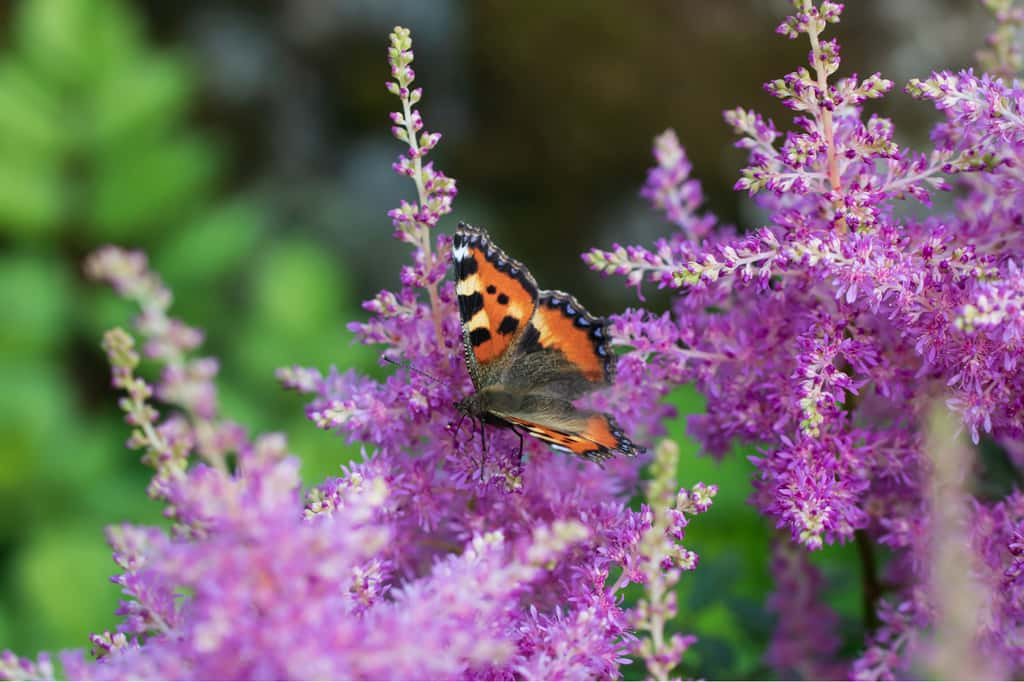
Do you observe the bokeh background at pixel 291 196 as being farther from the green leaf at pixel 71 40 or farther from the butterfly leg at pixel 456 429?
the butterfly leg at pixel 456 429

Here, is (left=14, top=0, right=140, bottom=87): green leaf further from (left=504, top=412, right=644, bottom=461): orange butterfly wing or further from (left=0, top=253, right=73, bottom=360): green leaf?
(left=504, top=412, right=644, bottom=461): orange butterfly wing

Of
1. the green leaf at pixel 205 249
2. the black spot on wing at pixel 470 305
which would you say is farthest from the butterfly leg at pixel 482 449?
the green leaf at pixel 205 249

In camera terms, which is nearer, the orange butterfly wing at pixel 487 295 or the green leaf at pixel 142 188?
the orange butterfly wing at pixel 487 295

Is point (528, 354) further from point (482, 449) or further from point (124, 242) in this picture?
point (124, 242)

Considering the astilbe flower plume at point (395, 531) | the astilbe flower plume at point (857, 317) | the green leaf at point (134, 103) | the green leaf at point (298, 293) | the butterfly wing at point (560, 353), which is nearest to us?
the astilbe flower plume at point (395, 531)

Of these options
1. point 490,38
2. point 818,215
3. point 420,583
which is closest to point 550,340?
point 818,215

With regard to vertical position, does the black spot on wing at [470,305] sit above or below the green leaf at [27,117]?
below
